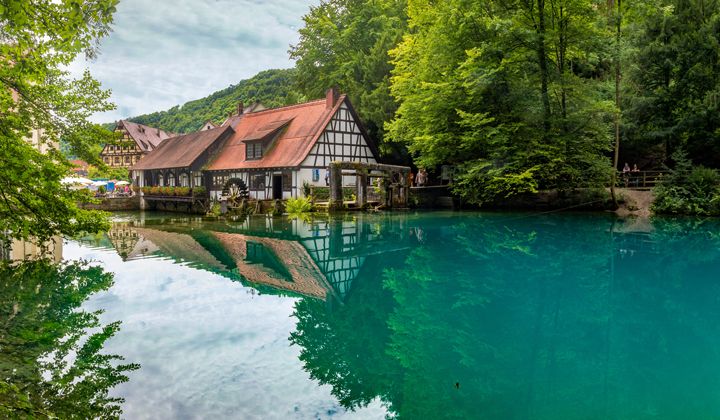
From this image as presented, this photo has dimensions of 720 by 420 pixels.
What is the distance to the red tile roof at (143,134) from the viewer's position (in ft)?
228

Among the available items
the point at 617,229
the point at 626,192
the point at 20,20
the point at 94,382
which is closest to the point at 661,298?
the point at 94,382

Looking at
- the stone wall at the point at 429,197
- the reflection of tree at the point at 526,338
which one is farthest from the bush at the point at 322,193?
the reflection of tree at the point at 526,338

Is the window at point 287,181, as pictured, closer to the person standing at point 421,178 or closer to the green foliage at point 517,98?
the person standing at point 421,178

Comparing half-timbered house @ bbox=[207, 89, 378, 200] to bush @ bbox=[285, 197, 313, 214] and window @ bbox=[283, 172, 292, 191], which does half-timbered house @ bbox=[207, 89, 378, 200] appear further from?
bush @ bbox=[285, 197, 313, 214]

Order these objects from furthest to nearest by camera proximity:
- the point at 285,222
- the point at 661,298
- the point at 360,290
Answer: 1. the point at 285,222
2. the point at 360,290
3. the point at 661,298

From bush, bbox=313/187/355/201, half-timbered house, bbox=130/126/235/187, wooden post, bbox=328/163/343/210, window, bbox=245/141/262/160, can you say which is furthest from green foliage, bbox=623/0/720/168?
half-timbered house, bbox=130/126/235/187

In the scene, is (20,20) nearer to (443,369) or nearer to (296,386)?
(296,386)

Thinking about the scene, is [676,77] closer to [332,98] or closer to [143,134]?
[332,98]

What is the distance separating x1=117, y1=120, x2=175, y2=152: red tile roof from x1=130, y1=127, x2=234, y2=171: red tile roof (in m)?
27.8

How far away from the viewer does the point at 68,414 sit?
3869 millimetres

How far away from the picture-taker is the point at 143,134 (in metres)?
72.6

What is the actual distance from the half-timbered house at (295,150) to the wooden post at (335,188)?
13.2 feet

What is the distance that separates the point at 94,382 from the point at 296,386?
77.5 inches

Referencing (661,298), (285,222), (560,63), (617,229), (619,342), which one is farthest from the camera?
(560,63)
